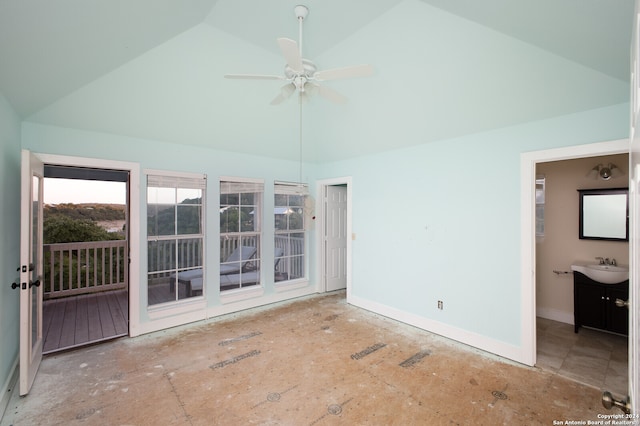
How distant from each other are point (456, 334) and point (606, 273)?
1859mm

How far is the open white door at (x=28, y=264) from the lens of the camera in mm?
2369

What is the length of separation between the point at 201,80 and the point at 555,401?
444 centimetres

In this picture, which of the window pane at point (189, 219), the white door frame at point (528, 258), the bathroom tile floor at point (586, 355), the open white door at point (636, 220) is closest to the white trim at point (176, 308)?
the window pane at point (189, 219)

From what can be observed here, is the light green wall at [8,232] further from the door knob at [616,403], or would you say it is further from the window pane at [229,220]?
the door knob at [616,403]

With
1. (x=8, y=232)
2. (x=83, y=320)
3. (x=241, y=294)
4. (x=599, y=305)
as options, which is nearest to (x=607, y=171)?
(x=599, y=305)

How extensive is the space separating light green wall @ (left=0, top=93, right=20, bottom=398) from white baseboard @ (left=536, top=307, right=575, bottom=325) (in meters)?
6.02

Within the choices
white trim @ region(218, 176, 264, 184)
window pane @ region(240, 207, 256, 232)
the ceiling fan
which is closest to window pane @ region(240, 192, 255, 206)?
window pane @ region(240, 207, 256, 232)

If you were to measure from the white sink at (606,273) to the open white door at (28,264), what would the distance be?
229 inches

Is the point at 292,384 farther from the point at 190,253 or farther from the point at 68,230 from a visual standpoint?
the point at 68,230

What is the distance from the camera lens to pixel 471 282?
3.40 meters

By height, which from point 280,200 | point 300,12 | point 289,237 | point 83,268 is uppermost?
point 300,12

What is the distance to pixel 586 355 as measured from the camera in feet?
10.2

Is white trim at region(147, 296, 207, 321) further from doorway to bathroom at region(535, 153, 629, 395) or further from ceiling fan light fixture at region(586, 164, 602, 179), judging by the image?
ceiling fan light fixture at region(586, 164, 602, 179)

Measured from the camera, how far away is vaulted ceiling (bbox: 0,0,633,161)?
1.88 meters
